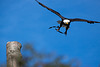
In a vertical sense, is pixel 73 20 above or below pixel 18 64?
above

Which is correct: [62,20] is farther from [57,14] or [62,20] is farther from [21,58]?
[21,58]

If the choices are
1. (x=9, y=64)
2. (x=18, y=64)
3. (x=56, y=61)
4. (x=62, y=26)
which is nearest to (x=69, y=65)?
(x=56, y=61)

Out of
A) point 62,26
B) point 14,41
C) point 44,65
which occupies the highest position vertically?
point 62,26

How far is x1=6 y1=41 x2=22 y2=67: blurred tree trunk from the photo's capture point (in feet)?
18.3

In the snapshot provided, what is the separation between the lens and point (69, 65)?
5039 millimetres

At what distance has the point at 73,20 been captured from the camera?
29.8ft

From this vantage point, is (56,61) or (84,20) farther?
(84,20)

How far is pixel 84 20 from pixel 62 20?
0.95m

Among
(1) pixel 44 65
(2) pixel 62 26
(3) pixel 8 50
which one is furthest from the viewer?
(2) pixel 62 26

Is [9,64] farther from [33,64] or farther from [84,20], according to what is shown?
[84,20]

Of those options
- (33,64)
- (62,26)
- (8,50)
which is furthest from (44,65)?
(62,26)

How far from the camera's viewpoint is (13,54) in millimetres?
6066

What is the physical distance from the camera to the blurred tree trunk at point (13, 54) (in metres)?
5.57

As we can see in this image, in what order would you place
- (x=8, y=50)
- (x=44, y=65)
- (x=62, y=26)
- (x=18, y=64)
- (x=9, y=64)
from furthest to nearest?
1. (x=62, y=26)
2. (x=8, y=50)
3. (x=9, y=64)
4. (x=18, y=64)
5. (x=44, y=65)
